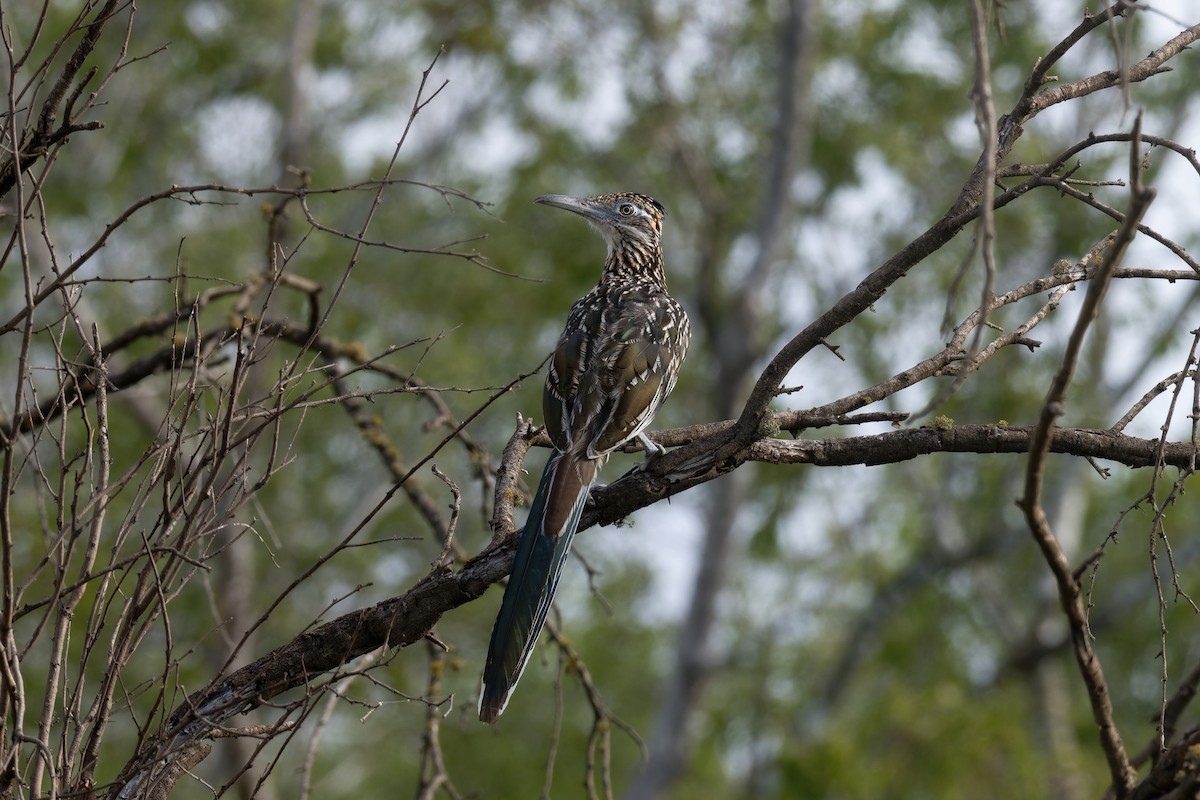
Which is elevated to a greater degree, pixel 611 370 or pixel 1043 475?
pixel 611 370

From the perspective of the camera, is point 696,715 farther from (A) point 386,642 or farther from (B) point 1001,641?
(A) point 386,642

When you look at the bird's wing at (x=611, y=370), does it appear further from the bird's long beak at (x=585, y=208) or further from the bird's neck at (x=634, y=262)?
the bird's long beak at (x=585, y=208)

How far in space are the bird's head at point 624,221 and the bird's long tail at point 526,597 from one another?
295cm

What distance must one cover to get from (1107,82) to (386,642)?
7.99ft

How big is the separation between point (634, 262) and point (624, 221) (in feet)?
0.89

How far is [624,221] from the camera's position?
22.5ft

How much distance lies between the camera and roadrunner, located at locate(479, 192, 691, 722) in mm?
3822

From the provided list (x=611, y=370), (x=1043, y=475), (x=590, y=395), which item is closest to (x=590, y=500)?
(x=590, y=395)

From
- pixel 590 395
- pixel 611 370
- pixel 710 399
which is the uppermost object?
pixel 710 399

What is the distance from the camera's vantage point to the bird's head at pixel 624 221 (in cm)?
679

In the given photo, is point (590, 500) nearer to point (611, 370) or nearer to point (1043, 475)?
point (611, 370)

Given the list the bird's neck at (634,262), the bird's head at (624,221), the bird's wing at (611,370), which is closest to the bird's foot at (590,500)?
the bird's wing at (611,370)

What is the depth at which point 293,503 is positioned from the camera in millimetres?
19781

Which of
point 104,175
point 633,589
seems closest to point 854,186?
point 633,589
